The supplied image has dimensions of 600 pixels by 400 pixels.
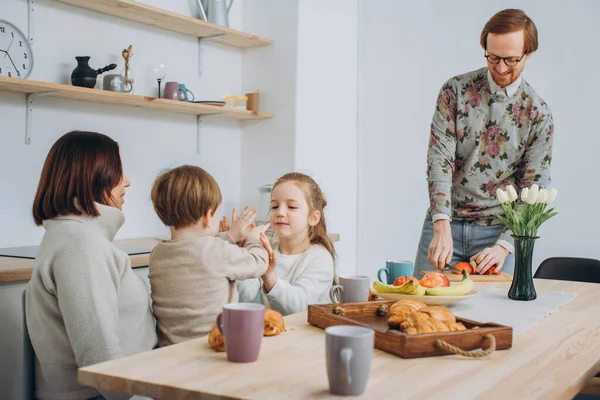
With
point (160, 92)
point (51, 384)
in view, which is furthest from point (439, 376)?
point (160, 92)

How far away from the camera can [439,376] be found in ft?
3.35

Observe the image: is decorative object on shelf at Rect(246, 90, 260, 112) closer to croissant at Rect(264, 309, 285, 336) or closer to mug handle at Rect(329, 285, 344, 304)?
mug handle at Rect(329, 285, 344, 304)

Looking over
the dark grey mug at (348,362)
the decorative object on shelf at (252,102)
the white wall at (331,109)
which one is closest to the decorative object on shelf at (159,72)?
the decorative object on shelf at (252,102)

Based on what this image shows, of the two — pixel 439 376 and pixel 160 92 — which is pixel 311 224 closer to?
pixel 439 376

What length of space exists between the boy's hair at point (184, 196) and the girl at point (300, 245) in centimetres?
29

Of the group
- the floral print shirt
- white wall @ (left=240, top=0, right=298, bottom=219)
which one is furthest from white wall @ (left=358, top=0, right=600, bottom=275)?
the floral print shirt

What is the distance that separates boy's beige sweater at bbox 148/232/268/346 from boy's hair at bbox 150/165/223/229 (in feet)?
0.28

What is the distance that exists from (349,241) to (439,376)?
3.49m

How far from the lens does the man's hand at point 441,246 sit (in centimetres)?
209

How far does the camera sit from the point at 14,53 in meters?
2.98

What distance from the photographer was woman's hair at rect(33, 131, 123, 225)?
1.60 m

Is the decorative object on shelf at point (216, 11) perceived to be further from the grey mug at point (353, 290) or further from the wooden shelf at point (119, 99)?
the grey mug at point (353, 290)

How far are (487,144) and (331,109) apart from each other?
6.95ft

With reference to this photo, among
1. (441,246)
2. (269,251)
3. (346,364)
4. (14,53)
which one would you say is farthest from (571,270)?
(14,53)
